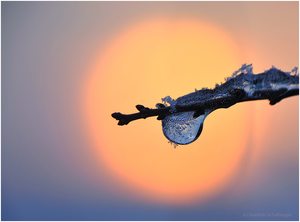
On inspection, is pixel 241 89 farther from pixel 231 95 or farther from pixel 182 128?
pixel 182 128

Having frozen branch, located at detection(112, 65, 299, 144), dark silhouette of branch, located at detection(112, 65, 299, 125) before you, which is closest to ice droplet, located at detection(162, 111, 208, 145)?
frozen branch, located at detection(112, 65, 299, 144)

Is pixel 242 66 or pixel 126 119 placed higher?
pixel 242 66

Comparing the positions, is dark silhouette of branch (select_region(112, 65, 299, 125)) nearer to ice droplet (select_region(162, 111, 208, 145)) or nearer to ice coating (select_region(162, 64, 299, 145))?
ice coating (select_region(162, 64, 299, 145))

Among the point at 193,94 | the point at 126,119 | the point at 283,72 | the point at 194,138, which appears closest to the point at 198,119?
the point at 194,138

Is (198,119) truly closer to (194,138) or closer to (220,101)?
(194,138)

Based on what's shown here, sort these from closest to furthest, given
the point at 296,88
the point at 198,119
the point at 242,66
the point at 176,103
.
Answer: the point at 296,88
the point at 242,66
the point at 176,103
the point at 198,119

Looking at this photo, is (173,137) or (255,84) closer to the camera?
(255,84)
